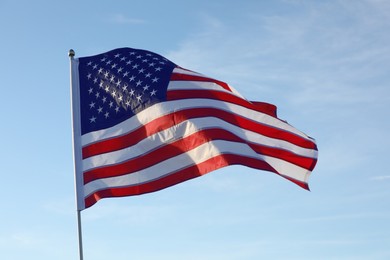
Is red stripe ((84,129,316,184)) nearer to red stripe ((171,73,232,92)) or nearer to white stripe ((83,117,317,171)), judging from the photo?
white stripe ((83,117,317,171))

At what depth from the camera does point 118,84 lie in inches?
908

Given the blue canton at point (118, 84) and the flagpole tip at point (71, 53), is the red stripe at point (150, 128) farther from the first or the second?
the flagpole tip at point (71, 53)

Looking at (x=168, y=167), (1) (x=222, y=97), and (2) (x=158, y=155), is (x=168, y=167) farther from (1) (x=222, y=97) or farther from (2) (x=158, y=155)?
(1) (x=222, y=97)

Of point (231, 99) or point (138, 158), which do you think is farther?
point (231, 99)

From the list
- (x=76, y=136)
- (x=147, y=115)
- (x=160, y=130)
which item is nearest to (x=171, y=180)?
(x=160, y=130)

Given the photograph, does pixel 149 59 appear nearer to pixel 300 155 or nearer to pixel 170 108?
pixel 170 108

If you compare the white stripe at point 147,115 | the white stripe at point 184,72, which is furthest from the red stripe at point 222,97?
the white stripe at point 184,72

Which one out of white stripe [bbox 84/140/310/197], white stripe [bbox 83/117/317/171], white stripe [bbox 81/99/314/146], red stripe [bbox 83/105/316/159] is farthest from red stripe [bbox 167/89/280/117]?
white stripe [bbox 84/140/310/197]

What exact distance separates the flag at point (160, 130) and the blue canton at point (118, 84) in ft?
0.09

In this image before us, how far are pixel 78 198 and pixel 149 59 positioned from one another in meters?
4.90

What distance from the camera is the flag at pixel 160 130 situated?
21.7 metres

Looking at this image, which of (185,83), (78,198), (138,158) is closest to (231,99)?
(185,83)

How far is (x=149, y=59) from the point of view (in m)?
23.7

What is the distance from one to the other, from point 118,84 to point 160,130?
6.62ft
